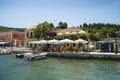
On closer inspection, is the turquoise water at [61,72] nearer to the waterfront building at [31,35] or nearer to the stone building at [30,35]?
the waterfront building at [31,35]

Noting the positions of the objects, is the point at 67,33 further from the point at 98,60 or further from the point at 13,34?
the point at 13,34

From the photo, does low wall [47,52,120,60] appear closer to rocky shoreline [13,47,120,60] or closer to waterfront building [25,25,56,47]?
rocky shoreline [13,47,120,60]

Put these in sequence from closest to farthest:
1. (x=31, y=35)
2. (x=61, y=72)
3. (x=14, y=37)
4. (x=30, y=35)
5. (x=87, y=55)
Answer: (x=61, y=72) → (x=87, y=55) → (x=31, y=35) → (x=30, y=35) → (x=14, y=37)

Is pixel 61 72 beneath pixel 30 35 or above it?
beneath

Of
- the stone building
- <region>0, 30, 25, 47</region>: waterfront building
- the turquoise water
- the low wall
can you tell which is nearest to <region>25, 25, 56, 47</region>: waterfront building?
the stone building

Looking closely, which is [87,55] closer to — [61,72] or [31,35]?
[61,72]

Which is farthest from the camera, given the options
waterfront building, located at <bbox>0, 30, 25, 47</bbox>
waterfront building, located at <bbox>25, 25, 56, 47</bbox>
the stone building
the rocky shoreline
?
waterfront building, located at <bbox>0, 30, 25, 47</bbox>

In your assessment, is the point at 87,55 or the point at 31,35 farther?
→ the point at 31,35

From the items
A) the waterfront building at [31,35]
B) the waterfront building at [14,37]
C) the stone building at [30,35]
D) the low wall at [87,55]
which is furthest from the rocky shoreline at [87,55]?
the waterfront building at [14,37]

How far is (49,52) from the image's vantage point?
49.1 meters

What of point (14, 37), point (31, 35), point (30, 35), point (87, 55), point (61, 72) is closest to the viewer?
point (61, 72)

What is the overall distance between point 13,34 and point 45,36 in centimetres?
2501

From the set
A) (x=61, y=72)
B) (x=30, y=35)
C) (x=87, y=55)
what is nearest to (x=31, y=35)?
(x=30, y=35)

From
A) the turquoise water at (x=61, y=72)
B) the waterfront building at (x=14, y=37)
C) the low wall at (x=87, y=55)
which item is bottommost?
the turquoise water at (x=61, y=72)
